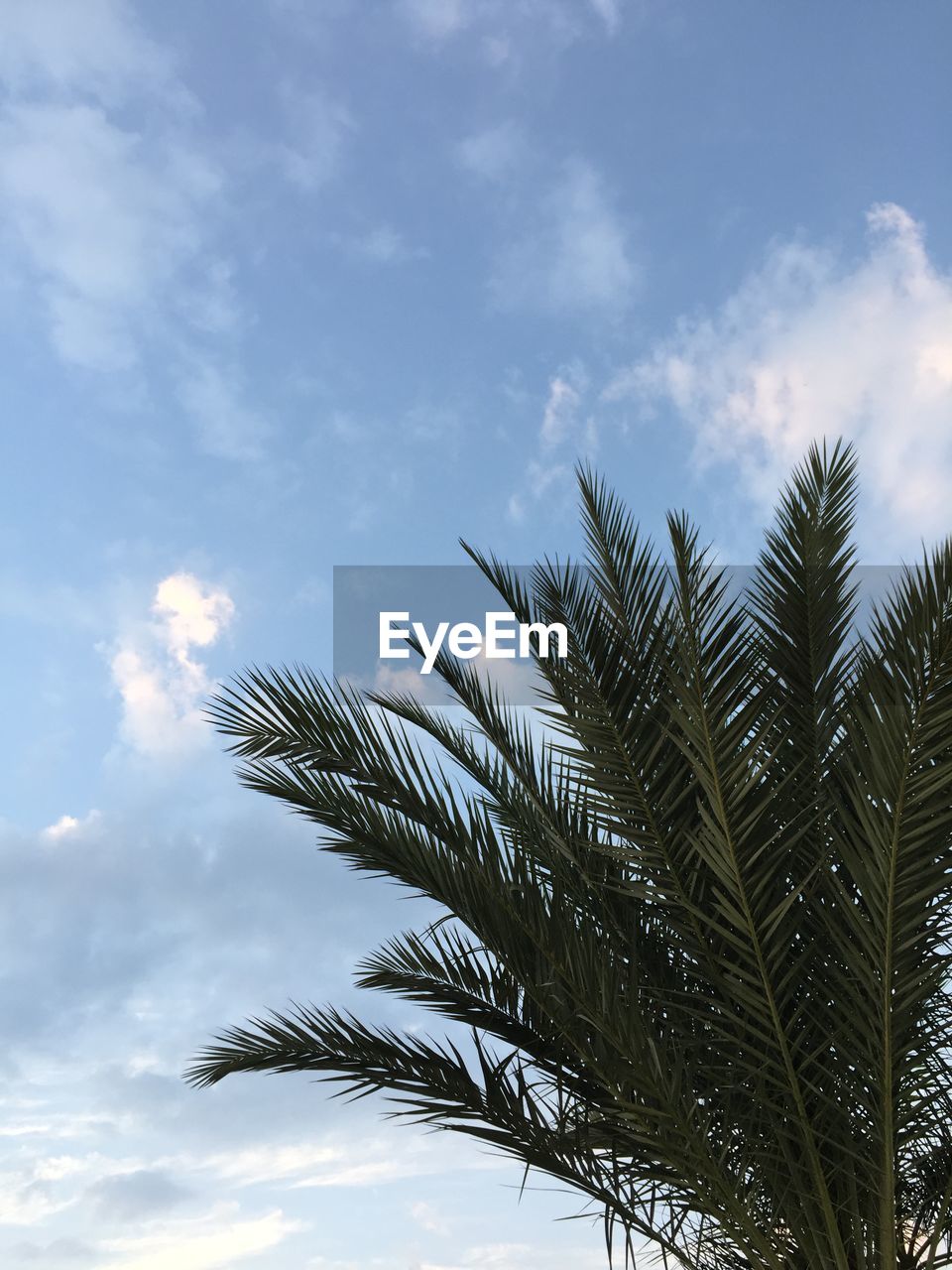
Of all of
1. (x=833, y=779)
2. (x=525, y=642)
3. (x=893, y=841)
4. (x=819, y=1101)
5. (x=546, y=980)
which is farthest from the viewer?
(x=525, y=642)

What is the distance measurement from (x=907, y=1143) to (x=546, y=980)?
1863mm

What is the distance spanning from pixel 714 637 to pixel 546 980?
5.19 ft

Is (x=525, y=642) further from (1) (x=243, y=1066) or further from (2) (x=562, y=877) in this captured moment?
(1) (x=243, y=1066)

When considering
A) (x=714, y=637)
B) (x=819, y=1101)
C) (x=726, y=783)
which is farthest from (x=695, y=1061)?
(x=714, y=637)

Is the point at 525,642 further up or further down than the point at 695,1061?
further up

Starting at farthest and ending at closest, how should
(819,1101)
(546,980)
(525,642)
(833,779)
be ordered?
(525,642)
(833,779)
(819,1101)
(546,980)

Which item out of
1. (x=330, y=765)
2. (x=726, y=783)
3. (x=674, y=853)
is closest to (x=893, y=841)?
(x=726, y=783)

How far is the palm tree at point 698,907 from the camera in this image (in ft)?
15.7

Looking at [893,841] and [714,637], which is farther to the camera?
[714,637]

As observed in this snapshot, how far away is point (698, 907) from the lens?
537 cm

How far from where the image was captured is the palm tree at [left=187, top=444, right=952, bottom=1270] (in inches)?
188

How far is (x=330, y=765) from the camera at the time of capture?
5531 millimetres

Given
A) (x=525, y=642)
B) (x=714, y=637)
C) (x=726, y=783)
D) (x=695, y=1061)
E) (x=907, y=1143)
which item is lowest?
(x=907, y=1143)

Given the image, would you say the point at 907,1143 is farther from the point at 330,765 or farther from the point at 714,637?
the point at 330,765
